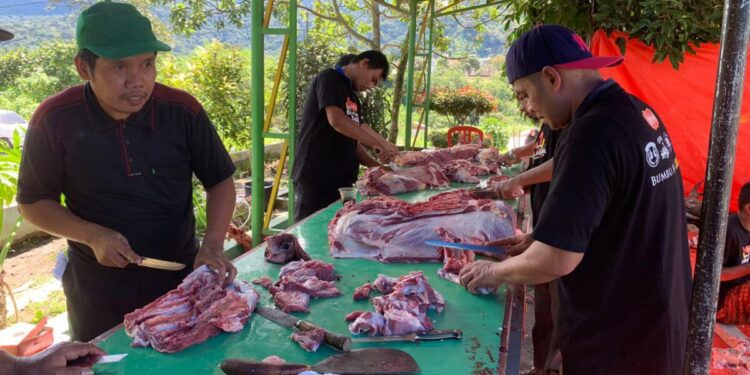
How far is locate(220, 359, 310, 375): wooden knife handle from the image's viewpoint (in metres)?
1.83

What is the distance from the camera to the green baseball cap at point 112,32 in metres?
2.45

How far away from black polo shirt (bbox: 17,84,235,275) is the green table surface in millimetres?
514

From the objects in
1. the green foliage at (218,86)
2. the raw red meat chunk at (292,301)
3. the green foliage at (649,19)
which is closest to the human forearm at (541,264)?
the raw red meat chunk at (292,301)

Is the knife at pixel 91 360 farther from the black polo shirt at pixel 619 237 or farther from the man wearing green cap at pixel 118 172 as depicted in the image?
the black polo shirt at pixel 619 237

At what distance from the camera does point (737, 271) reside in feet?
14.4

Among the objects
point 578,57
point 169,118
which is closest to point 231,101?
point 169,118

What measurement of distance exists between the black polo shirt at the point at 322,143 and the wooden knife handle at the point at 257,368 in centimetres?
339

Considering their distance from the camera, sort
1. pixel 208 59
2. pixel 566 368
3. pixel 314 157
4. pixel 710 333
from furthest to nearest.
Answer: pixel 208 59, pixel 314 157, pixel 566 368, pixel 710 333

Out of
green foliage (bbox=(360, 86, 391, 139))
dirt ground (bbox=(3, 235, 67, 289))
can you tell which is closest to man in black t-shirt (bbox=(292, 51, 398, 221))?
dirt ground (bbox=(3, 235, 67, 289))

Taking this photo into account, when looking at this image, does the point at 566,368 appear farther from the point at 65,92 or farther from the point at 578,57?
the point at 65,92

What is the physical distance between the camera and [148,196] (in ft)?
9.09

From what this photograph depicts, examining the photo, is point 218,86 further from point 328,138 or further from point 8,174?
point 8,174

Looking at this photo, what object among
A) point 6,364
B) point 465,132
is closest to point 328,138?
point 6,364

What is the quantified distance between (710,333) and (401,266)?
1602 mm
